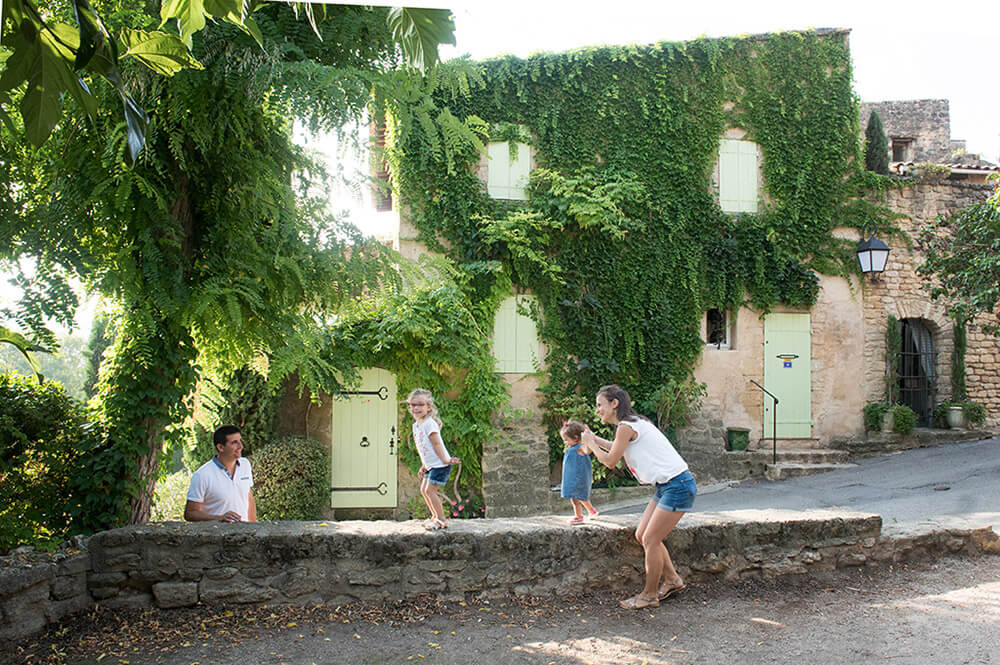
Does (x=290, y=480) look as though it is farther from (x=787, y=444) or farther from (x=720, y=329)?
(x=787, y=444)

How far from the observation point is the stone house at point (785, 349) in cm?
944

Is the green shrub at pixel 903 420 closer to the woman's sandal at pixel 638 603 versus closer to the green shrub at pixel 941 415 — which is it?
the green shrub at pixel 941 415

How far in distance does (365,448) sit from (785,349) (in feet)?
20.3

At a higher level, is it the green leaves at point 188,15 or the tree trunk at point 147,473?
the green leaves at point 188,15

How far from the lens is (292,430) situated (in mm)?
8508

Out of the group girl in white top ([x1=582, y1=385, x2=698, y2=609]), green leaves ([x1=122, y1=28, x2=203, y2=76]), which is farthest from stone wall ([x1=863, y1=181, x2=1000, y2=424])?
green leaves ([x1=122, y1=28, x2=203, y2=76])

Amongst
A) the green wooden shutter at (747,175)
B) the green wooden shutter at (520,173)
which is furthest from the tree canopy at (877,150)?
the green wooden shutter at (520,173)

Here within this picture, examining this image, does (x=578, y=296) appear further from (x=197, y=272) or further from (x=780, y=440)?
(x=197, y=272)

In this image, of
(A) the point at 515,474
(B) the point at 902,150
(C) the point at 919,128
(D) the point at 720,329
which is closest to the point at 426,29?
(A) the point at 515,474

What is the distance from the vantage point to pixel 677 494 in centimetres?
351

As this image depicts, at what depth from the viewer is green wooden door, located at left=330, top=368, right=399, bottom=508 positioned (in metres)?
8.61

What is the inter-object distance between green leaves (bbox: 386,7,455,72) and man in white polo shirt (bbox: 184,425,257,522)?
10.6ft

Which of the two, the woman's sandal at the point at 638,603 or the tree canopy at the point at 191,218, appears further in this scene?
the woman's sandal at the point at 638,603

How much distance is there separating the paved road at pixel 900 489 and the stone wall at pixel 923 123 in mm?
7367
